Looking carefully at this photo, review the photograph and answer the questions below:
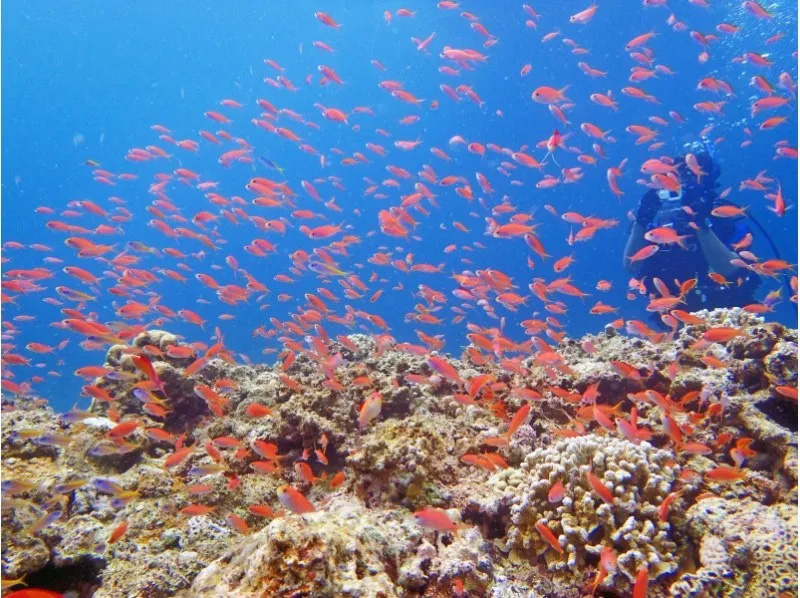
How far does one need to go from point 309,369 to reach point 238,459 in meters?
2.33

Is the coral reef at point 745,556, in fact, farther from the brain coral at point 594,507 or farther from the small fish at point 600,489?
the small fish at point 600,489

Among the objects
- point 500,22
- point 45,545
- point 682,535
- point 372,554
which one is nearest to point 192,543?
point 45,545

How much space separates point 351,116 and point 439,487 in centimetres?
7058

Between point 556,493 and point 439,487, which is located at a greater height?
point 439,487

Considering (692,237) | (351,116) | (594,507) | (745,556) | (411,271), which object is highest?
(351,116)

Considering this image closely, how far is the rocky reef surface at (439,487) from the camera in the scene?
9.87 ft

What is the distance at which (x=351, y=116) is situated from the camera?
67.9 meters

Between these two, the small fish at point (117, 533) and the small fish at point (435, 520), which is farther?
the small fish at point (117, 533)

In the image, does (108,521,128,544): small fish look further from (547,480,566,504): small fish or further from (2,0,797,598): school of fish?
(547,480,566,504): small fish

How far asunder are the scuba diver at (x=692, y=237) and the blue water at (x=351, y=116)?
1451 centimetres

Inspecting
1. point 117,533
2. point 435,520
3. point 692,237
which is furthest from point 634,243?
point 117,533

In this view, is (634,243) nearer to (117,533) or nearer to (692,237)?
(692,237)

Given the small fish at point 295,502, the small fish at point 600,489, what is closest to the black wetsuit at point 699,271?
the small fish at point 600,489

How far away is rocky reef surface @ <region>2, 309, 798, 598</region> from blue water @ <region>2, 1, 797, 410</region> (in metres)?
19.1
